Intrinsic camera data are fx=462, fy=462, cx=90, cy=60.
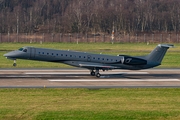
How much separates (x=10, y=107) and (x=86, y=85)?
1105 centimetres

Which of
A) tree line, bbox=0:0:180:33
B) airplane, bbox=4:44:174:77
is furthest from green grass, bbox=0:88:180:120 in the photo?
tree line, bbox=0:0:180:33

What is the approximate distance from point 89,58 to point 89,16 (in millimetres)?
87486

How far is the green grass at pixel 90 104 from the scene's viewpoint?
27.3 m

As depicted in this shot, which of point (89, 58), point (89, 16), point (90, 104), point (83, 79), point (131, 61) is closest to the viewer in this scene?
point (90, 104)

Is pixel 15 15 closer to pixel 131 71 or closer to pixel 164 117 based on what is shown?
pixel 131 71

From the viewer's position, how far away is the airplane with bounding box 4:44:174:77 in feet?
145

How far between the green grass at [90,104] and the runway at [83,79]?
9.46 ft

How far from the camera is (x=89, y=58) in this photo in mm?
44875

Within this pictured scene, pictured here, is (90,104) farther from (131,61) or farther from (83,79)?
(131,61)

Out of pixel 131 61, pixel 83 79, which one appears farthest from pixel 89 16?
pixel 83 79

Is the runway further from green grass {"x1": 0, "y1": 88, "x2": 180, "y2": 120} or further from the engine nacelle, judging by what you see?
green grass {"x1": 0, "y1": 88, "x2": 180, "y2": 120}

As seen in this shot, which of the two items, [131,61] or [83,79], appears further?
[131,61]

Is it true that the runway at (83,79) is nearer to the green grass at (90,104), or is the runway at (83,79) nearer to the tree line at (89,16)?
the green grass at (90,104)

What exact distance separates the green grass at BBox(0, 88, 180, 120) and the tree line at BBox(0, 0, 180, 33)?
8654cm
